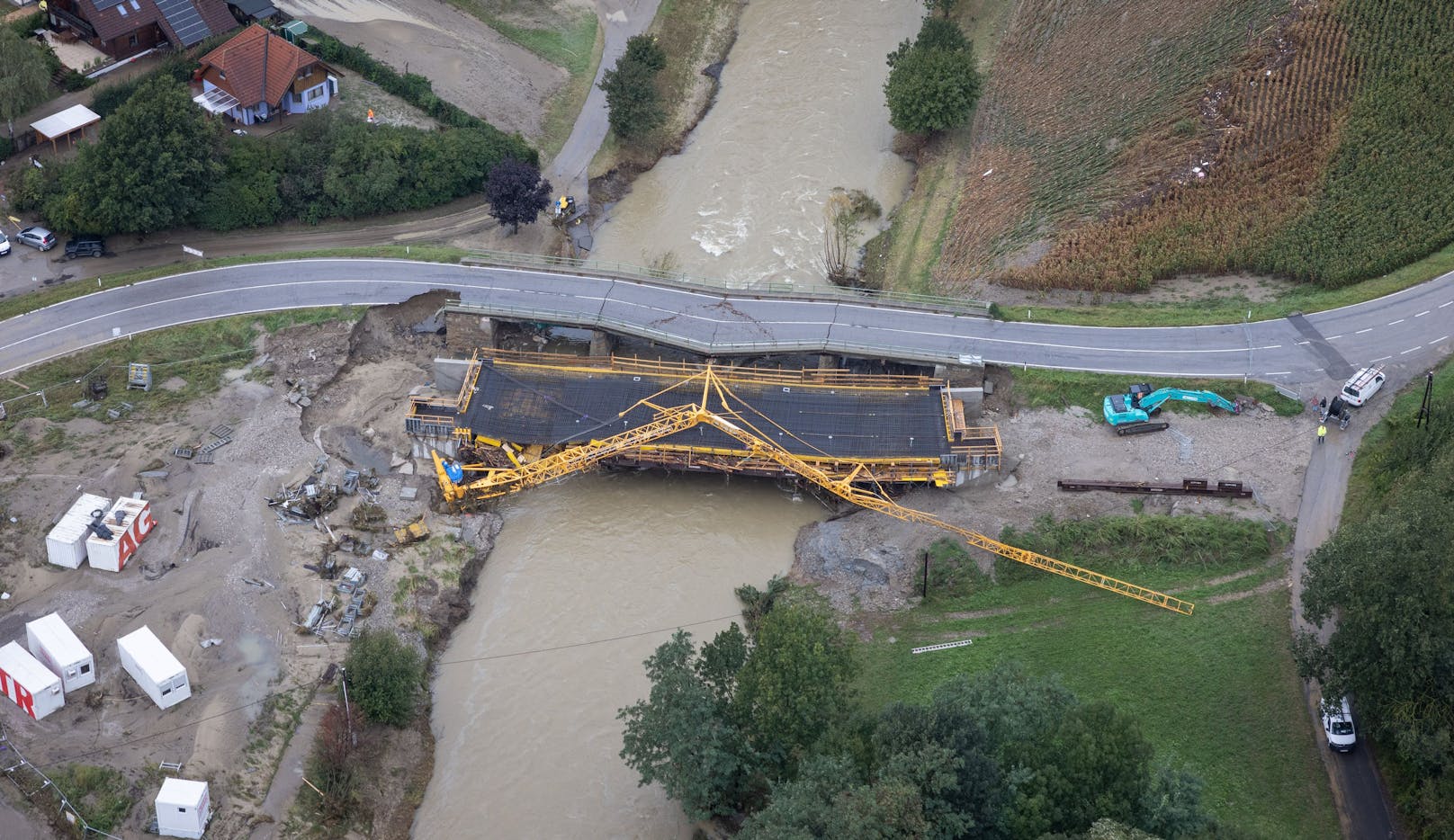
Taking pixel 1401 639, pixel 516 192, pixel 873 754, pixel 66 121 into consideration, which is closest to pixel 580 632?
pixel 873 754

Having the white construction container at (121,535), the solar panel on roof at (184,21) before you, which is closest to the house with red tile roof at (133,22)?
the solar panel on roof at (184,21)

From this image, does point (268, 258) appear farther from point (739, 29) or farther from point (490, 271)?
point (739, 29)

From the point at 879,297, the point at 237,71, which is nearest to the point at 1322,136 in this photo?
the point at 879,297

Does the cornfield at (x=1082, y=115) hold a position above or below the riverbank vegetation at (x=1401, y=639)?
above

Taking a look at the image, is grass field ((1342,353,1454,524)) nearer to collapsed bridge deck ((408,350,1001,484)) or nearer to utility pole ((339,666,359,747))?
collapsed bridge deck ((408,350,1001,484))

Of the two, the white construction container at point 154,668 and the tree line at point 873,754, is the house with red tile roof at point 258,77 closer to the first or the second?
the white construction container at point 154,668

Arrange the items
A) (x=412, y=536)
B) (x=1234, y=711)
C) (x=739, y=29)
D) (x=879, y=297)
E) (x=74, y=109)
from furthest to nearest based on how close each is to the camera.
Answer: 1. (x=739, y=29)
2. (x=74, y=109)
3. (x=879, y=297)
4. (x=412, y=536)
5. (x=1234, y=711)
